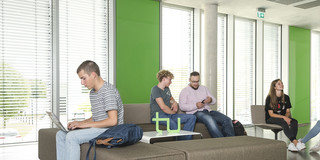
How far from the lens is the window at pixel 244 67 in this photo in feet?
32.0

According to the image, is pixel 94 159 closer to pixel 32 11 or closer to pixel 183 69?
pixel 32 11

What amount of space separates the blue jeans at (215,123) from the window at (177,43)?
8.78ft

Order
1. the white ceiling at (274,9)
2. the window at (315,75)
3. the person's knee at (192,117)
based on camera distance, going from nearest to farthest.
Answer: the person's knee at (192,117) → the white ceiling at (274,9) → the window at (315,75)

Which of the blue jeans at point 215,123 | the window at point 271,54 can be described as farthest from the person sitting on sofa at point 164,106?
the window at point 271,54

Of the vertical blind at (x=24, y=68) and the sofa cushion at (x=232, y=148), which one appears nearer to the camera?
the sofa cushion at (x=232, y=148)

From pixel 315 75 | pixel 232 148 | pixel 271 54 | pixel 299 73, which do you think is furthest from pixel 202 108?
pixel 315 75

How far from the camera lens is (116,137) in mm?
3000

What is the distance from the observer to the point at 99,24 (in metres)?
7.26

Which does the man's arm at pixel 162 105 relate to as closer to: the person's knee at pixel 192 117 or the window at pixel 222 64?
the person's knee at pixel 192 117

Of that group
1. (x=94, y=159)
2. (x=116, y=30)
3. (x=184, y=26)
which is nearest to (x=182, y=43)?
(x=184, y=26)

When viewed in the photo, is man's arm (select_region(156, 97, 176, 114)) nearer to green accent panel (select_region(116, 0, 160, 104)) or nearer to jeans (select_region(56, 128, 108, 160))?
jeans (select_region(56, 128, 108, 160))

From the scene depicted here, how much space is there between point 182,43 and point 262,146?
5372mm

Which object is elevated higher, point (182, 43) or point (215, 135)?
point (182, 43)

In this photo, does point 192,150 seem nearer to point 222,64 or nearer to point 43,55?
point 43,55
